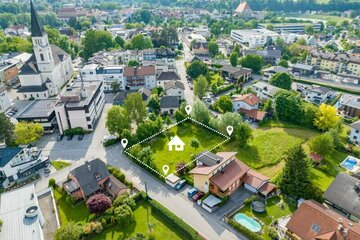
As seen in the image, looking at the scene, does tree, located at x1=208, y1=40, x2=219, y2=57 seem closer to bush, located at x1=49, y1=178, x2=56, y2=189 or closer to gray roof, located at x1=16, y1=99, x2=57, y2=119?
gray roof, located at x1=16, y1=99, x2=57, y2=119

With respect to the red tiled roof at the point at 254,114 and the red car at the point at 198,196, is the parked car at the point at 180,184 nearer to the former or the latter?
the red car at the point at 198,196

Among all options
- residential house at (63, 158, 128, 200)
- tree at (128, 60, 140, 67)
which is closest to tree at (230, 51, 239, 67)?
tree at (128, 60, 140, 67)

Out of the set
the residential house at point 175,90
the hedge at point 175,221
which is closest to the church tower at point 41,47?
the residential house at point 175,90

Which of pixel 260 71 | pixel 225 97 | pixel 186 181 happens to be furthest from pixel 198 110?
pixel 260 71

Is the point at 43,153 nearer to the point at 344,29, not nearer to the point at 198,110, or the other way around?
the point at 198,110

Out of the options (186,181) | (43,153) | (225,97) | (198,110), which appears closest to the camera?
(186,181)

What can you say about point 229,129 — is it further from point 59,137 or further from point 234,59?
point 234,59
